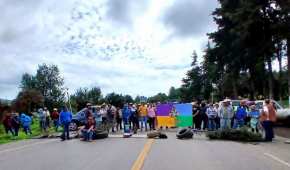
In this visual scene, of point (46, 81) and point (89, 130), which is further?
point (46, 81)

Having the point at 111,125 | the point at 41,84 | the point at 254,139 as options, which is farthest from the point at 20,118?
the point at 41,84

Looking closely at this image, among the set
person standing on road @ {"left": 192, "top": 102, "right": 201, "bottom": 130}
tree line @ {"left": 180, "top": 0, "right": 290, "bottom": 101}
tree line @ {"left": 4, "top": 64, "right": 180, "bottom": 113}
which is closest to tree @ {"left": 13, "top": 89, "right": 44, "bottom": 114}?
tree line @ {"left": 4, "top": 64, "right": 180, "bottom": 113}

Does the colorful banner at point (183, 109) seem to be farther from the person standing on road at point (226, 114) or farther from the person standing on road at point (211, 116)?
the person standing on road at point (226, 114)

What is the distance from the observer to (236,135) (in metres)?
24.7

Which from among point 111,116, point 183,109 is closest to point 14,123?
point 111,116

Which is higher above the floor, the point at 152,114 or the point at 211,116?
the point at 152,114

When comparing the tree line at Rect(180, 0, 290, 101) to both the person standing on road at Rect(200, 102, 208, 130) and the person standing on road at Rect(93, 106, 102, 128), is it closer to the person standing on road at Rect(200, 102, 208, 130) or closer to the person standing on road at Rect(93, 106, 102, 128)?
the person standing on road at Rect(200, 102, 208, 130)

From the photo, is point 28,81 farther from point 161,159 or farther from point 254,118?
point 161,159

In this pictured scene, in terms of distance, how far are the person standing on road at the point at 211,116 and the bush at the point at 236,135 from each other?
18.8 ft

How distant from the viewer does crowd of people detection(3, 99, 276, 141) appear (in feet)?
87.1

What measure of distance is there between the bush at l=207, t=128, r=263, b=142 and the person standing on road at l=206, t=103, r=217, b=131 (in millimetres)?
5736

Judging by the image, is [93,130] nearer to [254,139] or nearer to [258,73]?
[254,139]

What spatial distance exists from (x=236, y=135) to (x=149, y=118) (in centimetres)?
1172

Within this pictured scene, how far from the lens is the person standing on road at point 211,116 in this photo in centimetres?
3140
